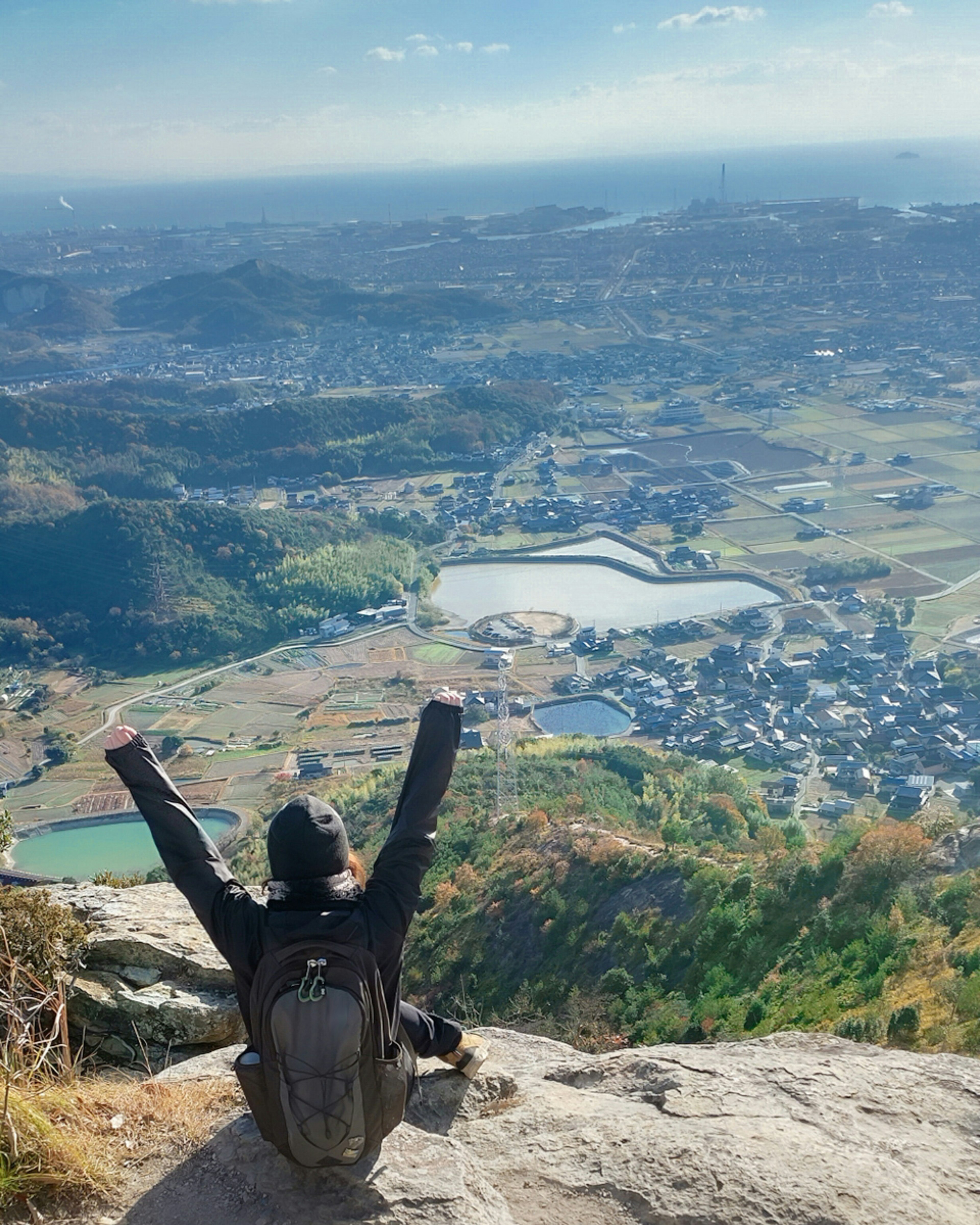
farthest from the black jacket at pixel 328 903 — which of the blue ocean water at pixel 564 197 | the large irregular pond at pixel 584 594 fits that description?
the blue ocean water at pixel 564 197

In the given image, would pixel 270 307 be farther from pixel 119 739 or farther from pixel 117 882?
pixel 119 739

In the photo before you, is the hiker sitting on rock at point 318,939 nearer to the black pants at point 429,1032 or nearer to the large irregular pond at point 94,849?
the black pants at point 429,1032

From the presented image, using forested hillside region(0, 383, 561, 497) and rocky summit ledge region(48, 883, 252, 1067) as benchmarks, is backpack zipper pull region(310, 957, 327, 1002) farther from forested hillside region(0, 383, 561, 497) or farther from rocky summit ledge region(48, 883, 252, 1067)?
forested hillside region(0, 383, 561, 497)

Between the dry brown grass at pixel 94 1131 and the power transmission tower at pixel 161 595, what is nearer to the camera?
the dry brown grass at pixel 94 1131

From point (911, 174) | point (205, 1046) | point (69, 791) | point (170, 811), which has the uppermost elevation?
point (911, 174)

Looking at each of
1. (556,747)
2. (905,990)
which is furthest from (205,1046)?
(556,747)

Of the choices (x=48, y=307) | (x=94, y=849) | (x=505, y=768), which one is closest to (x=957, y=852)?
(x=505, y=768)

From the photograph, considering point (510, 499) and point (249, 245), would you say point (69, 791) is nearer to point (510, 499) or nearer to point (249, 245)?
point (510, 499)
